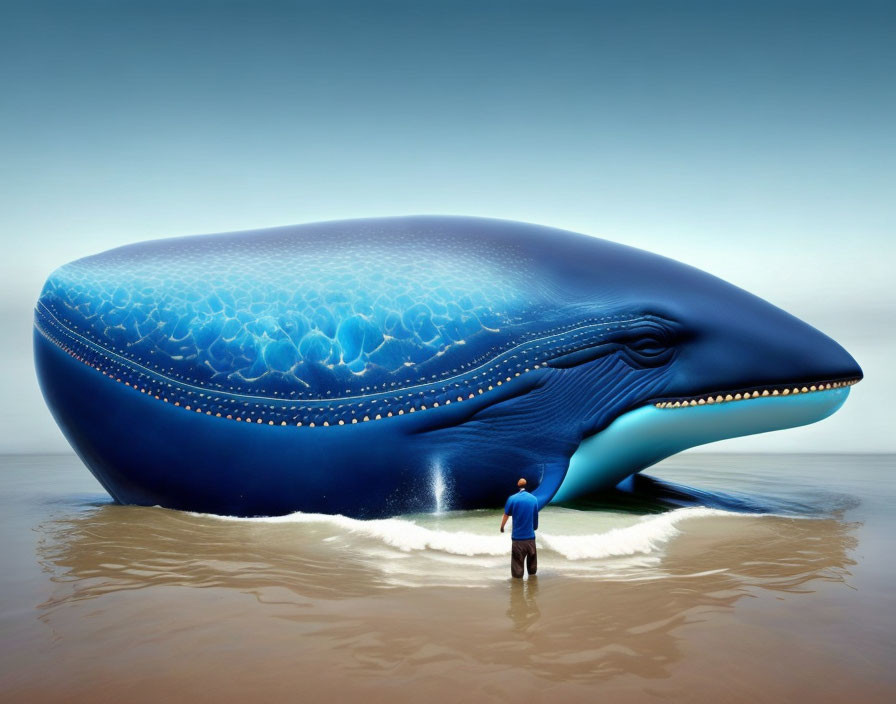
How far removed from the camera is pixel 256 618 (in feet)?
15.9

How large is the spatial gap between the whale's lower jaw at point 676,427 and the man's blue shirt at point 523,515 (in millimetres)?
Result: 2380

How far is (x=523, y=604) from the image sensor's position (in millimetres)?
5172

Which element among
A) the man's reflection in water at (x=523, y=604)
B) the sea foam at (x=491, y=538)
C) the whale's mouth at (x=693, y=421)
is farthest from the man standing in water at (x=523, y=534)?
the whale's mouth at (x=693, y=421)

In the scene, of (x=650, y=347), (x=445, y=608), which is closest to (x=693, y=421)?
(x=650, y=347)

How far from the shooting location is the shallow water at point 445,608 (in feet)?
12.5

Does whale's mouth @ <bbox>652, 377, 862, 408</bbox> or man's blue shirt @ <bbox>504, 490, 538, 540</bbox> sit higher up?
whale's mouth @ <bbox>652, 377, 862, 408</bbox>

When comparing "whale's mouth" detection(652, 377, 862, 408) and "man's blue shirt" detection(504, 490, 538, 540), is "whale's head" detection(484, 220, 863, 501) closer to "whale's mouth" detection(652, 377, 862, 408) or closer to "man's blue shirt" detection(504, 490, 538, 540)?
"whale's mouth" detection(652, 377, 862, 408)

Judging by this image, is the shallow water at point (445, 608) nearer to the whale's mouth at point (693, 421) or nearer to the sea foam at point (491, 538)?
the sea foam at point (491, 538)

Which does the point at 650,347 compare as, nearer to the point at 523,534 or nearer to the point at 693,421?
the point at 693,421

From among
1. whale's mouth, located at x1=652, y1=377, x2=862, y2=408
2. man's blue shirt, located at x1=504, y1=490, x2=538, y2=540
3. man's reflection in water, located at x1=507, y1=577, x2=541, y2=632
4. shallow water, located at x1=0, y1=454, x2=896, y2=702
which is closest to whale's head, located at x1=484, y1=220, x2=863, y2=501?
whale's mouth, located at x1=652, y1=377, x2=862, y2=408

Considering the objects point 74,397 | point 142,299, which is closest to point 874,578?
point 142,299

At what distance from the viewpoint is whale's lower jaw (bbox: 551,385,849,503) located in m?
8.59

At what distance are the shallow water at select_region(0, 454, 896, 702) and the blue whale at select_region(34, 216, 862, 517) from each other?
0.56 meters

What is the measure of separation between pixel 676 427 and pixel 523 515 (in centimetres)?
350
